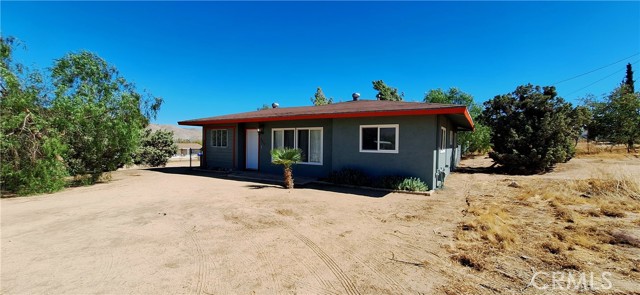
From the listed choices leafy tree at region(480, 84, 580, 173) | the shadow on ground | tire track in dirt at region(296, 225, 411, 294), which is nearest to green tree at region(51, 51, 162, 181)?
the shadow on ground

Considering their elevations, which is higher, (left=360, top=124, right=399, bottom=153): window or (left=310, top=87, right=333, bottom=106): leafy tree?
(left=310, top=87, right=333, bottom=106): leafy tree

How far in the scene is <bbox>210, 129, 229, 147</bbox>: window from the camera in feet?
43.7

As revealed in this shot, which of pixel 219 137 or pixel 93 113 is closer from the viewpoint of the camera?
pixel 93 113

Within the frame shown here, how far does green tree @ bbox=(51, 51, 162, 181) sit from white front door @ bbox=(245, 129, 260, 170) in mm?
4330

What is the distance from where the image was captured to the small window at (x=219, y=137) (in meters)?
13.3

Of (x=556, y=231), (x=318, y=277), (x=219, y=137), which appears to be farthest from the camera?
(x=219, y=137)

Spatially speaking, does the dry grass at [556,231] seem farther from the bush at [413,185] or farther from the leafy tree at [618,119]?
the leafy tree at [618,119]

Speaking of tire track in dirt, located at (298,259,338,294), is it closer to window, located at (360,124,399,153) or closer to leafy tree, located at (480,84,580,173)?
window, located at (360,124,399,153)

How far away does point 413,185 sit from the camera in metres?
8.00

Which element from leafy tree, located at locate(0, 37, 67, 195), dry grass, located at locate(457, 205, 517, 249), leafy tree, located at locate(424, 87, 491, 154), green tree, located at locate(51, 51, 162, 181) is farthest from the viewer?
leafy tree, located at locate(424, 87, 491, 154)

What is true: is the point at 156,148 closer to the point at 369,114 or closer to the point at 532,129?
the point at 369,114

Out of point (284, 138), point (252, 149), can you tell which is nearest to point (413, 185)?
point (284, 138)

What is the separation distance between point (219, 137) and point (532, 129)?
15273mm

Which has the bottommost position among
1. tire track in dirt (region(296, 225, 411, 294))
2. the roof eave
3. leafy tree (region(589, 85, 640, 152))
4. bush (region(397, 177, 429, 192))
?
tire track in dirt (region(296, 225, 411, 294))
